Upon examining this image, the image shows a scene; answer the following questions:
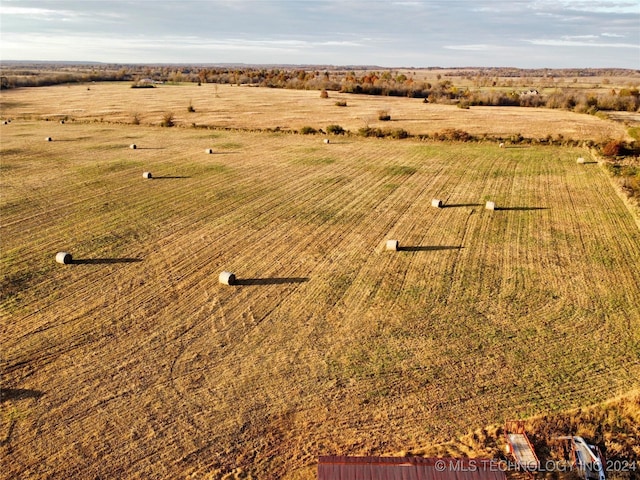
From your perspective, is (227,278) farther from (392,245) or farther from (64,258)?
(392,245)

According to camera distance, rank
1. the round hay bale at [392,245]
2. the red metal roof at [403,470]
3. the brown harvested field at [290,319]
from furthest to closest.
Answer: the round hay bale at [392,245]
the brown harvested field at [290,319]
the red metal roof at [403,470]

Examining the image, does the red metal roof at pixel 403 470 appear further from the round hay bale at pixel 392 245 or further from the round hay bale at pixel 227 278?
the round hay bale at pixel 392 245

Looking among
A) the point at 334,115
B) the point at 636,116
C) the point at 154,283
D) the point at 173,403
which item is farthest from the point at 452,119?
the point at 173,403

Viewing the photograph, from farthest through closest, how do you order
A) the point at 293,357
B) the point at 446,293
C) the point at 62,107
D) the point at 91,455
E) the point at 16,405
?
the point at 62,107
the point at 446,293
the point at 293,357
the point at 16,405
the point at 91,455

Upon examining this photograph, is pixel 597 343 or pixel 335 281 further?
pixel 335 281

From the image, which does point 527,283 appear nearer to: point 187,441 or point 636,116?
point 187,441

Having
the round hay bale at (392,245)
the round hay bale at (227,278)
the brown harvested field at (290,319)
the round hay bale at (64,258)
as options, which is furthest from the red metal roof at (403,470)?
the round hay bale at (64,258)
